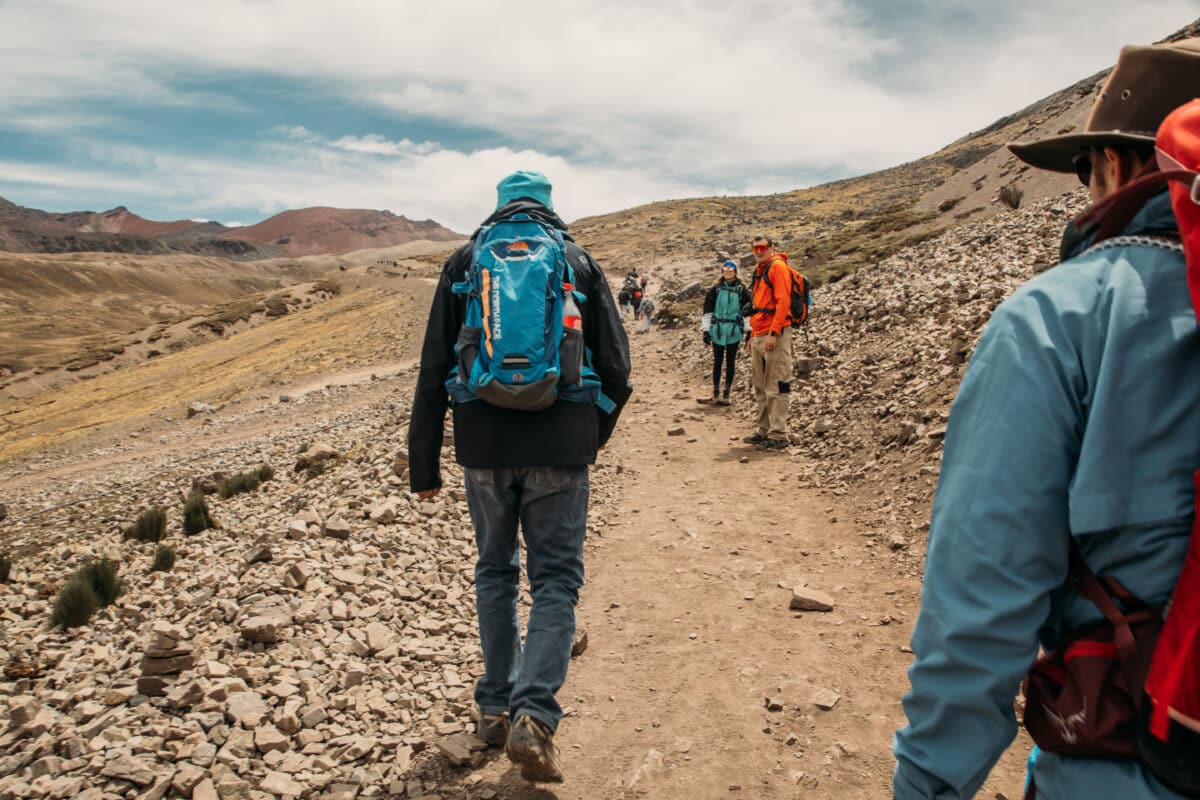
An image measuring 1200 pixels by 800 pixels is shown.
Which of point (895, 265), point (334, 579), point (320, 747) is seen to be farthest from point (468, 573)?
point (895, 265)

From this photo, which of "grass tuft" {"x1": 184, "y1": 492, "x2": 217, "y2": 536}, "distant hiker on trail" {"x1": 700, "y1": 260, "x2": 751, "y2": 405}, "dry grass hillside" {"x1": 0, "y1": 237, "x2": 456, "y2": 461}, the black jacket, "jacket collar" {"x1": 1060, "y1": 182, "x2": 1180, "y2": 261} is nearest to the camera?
"jacket collar" {"x1": 1060, "y1": 182, "x2": 1180, "y2": 261}

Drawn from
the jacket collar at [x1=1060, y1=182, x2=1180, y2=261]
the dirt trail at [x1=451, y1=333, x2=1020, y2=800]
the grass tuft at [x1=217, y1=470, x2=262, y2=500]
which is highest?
the jacket collar at [x1=1060, y1=182, x2=1180, y2=261]

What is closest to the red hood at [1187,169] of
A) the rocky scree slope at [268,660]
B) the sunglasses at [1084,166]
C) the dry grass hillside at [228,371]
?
the sunglasses at [1084,166]

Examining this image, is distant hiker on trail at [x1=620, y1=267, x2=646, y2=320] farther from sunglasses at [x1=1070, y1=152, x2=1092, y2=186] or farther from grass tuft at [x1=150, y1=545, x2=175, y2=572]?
sunglasses at [x1=1070, y1=152, x2=1092, y2=186]

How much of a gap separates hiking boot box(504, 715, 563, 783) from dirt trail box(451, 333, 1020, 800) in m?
0.38

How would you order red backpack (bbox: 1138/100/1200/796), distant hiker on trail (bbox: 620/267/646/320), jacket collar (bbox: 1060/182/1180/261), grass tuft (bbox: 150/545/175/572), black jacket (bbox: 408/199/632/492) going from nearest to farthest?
red backpack (bbox: 1138/100/1200/796)
jacket collar (bbox: 1060/182/1180/261)
black jacket (bbox: 408/199/632/492)
grass tuft (bbox: 150/545/175/572)
distant hiker on trail (bbox: 620/267/646/320)

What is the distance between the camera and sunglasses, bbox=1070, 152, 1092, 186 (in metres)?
1.57

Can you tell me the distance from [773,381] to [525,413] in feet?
20.5

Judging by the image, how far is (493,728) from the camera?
356 cm

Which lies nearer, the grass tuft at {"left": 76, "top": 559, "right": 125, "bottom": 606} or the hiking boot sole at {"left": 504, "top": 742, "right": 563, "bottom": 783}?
the hiking boot sole at {"left": 504, "top": 742, "right": 563, "bottom": 783}

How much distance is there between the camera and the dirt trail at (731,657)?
3.47m

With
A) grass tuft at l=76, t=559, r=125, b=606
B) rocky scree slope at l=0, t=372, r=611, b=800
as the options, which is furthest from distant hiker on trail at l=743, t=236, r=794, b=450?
grass tuft at l=76, t=559, r=125, b=606

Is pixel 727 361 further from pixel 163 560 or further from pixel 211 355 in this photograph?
pixel 211 355

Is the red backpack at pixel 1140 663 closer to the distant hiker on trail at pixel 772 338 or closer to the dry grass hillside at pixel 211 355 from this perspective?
the distant hiker on trail at pixel 772 338
